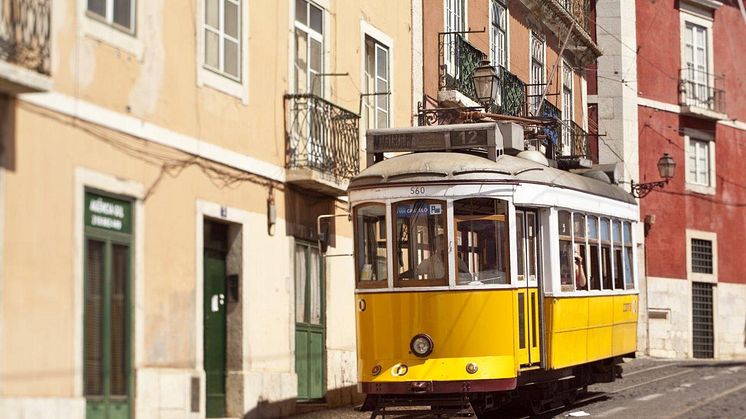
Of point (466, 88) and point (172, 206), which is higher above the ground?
point (466, 88)

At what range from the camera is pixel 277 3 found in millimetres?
17578

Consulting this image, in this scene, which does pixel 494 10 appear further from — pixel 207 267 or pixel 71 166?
pixel 71 166

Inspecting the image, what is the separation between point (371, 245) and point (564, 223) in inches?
96.7

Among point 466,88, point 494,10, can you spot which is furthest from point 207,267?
point 494,10

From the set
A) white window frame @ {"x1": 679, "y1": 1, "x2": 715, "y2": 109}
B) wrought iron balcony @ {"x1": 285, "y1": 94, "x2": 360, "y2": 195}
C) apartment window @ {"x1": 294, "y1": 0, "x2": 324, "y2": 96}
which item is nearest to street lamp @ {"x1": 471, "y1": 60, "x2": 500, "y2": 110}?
wrought iron balcony @ {"x1": 285, "y1": 94, "x2": 360, "y2": 195}

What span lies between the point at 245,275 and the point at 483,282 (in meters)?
2.90

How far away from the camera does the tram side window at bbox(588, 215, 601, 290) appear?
17734 millimetres

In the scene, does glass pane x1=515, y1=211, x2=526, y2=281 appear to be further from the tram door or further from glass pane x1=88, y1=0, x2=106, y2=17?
glass pane x1=88, y1=0, x2=106, y2=17

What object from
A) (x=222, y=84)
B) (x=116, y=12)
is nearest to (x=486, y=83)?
(x=222, y=84)

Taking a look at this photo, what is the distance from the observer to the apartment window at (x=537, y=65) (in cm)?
3140

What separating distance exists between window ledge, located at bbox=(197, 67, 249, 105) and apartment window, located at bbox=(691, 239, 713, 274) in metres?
24.3

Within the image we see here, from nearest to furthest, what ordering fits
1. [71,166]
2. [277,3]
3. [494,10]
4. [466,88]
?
[71,166] → [277,3] → [466,88] → [494,10]

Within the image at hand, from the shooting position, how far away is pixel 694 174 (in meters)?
39.5

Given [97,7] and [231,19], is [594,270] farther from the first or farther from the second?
[97,7]
